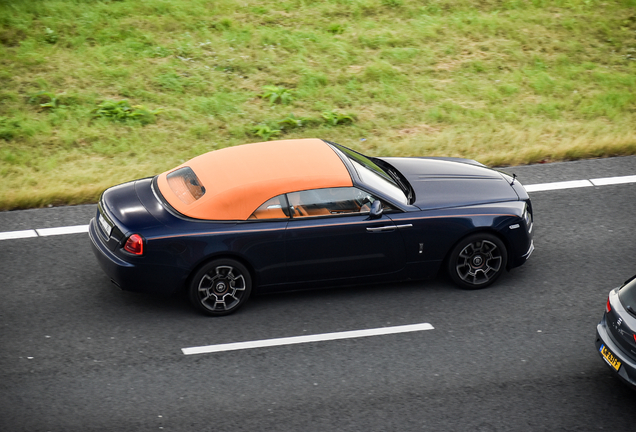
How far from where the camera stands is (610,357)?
19.1 ft

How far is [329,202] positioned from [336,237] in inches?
14.0

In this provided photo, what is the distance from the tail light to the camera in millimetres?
6781

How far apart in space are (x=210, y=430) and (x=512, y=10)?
12755mm

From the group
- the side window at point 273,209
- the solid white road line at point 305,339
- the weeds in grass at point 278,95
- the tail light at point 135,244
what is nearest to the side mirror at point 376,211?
the side window at point 273,209

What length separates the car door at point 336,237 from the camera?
702cm

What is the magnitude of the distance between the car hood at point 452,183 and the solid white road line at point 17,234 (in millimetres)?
4501

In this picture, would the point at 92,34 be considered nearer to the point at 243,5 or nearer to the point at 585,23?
the point at 243,5

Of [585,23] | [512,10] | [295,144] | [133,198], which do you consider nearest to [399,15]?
[512,10]

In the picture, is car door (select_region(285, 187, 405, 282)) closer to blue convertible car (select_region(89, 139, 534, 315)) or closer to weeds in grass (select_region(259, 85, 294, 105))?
blue convertible car (select_region(89, 139, 534, 315))

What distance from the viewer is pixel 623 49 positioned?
14469 mm

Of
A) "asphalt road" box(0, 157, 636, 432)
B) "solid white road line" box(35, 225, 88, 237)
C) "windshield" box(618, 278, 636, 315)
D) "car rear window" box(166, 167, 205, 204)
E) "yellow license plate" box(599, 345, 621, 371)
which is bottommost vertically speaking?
"asphalt road" box(0, 157, 636, 432)

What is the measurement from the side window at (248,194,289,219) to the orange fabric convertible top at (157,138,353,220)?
0.04 meters

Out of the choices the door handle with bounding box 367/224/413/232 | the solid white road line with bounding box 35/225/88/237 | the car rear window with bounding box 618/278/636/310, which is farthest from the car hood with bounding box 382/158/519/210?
the solid white road line with bounding box 35/225/88/237

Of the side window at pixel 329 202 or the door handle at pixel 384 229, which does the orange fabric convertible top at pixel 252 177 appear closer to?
the side window at pixel 329 202
